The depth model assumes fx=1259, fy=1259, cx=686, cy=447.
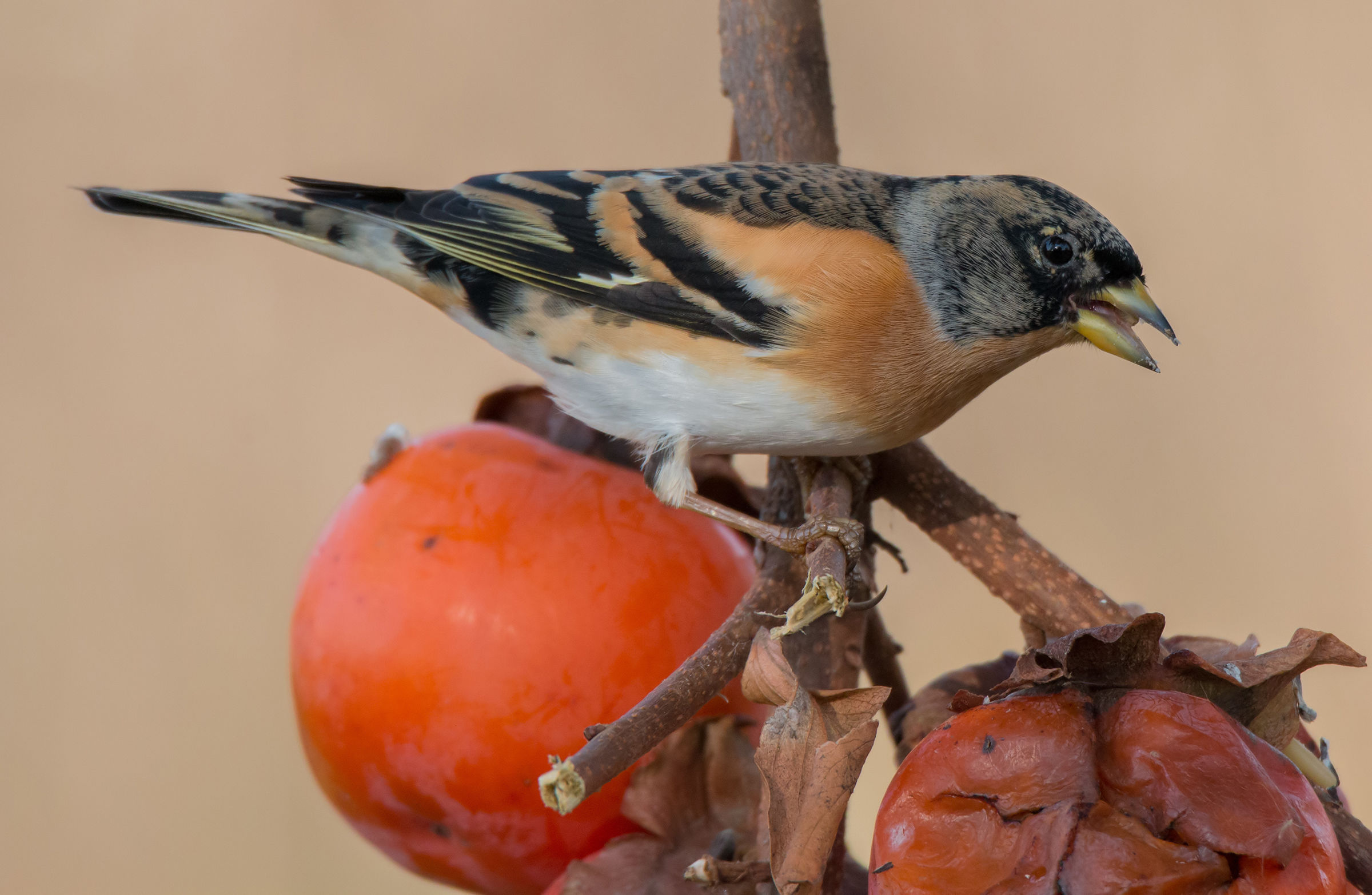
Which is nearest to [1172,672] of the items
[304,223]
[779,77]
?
[779,77]

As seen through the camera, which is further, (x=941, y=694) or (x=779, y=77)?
(x=779, y=77)

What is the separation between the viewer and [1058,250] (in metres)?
1.51

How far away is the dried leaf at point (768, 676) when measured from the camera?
0.83 m

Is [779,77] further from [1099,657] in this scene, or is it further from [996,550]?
[1099,657]

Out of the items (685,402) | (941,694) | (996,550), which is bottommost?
(941,694)

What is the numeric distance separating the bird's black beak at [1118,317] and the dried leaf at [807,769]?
754 millimetres

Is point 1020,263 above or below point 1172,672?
Result: above

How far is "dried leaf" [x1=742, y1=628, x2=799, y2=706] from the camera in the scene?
0.83 m

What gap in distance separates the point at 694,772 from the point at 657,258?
0.68 m

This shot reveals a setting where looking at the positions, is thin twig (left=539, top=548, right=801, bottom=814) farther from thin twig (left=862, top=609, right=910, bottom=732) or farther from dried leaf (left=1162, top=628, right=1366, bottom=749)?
dried leaf (left=1162, top=628, right=1366, bottom=749)

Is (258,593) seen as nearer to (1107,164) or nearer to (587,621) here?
(587,621)

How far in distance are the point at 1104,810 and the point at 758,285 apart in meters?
0.85

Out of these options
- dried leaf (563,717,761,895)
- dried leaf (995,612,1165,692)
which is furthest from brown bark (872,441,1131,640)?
dried leaf (563,717,761,895)

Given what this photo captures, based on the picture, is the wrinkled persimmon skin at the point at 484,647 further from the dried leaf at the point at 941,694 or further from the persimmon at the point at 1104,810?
the persimmon at the point at 1104,810
